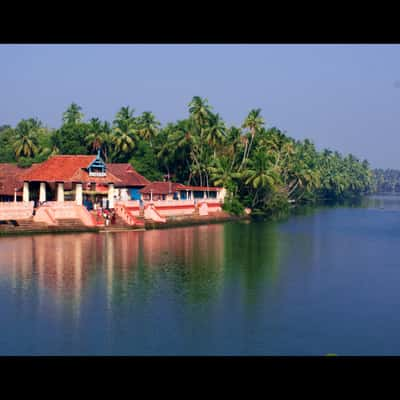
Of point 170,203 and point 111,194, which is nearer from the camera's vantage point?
point 111,194

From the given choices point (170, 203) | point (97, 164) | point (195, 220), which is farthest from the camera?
point (195, 220)

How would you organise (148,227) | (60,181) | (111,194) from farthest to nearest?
(148,227)
(111,194)
(60,181)

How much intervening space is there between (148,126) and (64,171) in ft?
53.6

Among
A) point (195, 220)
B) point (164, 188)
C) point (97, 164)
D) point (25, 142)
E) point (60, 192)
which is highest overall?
point (25, 142)

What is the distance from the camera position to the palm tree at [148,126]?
48000mm

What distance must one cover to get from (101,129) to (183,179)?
7.38 m

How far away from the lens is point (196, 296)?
1666 cm

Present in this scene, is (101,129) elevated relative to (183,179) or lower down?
elevated

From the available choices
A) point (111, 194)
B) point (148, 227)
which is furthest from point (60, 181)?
point (148, 227)

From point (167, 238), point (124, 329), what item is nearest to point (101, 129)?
point (167, 238)

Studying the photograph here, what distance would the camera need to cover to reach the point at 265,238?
30781 millimetres

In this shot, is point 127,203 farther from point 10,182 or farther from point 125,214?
point 10,182
